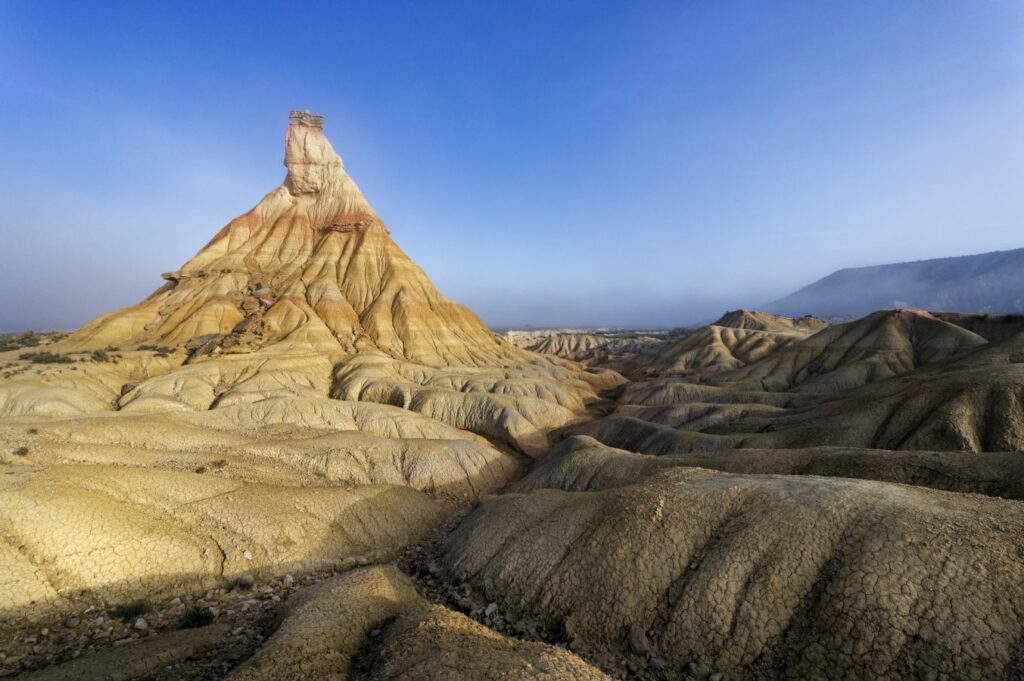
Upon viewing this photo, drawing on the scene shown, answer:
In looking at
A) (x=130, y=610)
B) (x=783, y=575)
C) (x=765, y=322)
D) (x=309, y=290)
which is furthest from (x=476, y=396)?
(x=765, y=322)

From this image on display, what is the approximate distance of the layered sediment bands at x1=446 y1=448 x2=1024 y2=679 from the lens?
9094mm

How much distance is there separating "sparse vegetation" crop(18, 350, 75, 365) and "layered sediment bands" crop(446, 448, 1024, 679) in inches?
1978

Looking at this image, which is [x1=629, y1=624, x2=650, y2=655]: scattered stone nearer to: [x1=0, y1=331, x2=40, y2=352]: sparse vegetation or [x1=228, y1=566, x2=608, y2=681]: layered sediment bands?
[x1=228, y1=566, x2=608, y2=681]: layered sediment bands

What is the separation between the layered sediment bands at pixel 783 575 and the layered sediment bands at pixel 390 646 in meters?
3.84

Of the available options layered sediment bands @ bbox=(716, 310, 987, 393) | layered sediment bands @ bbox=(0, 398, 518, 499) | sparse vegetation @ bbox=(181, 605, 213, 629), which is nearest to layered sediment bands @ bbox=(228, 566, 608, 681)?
sparse vegetation @ bbox=(181, 605, 213, 629)

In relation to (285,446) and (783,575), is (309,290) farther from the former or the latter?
(783,575)

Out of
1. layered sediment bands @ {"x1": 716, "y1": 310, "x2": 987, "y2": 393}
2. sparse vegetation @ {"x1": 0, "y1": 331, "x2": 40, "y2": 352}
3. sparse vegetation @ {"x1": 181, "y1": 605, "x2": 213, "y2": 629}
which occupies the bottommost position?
layered sediment bands @ {"x1": 716, "y1": 310, "x2": 987, "y2": 393}

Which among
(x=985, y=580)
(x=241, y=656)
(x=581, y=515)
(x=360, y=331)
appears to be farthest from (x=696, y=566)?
(x=360, y=331)

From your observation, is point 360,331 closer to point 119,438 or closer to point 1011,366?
point 119,438

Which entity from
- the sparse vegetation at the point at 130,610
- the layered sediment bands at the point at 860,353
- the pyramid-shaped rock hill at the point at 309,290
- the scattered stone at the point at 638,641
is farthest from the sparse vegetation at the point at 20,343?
the layered sediment bands at the point at 860,353

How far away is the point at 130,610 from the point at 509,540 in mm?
11995

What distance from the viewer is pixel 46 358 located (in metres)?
43.5

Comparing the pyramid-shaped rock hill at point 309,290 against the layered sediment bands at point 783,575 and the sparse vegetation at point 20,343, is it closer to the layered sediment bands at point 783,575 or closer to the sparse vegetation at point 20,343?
the sparse vegetation at point 20,343

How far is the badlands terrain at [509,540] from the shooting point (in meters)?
9.71
